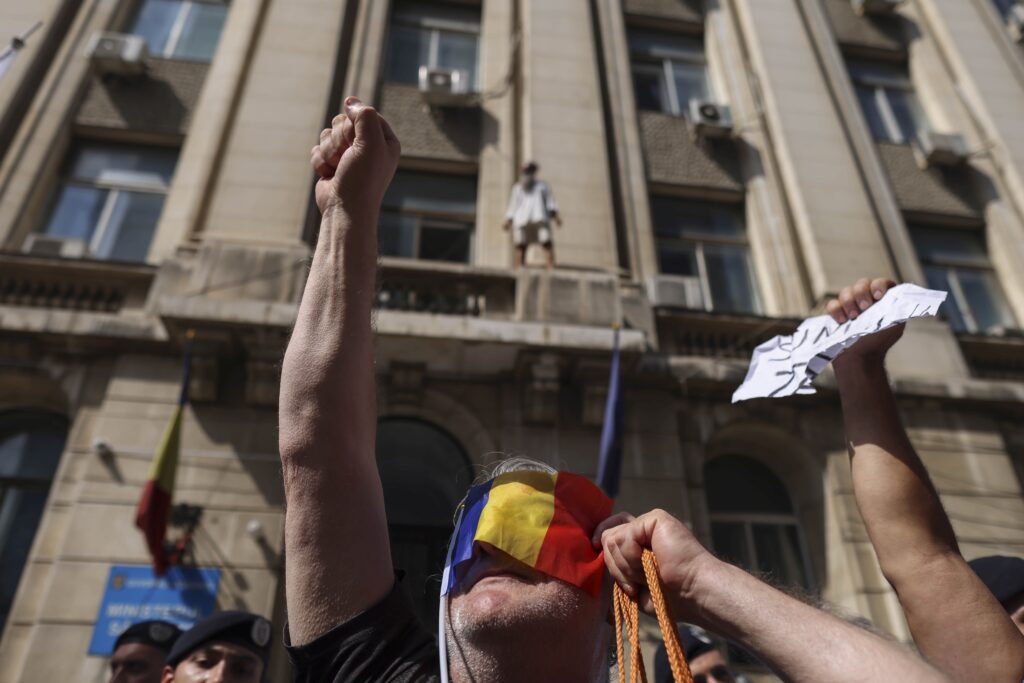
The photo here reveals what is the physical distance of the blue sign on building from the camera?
5.66m

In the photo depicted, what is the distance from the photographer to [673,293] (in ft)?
27.0

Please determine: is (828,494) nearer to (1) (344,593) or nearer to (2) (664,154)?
(2) (664,154)

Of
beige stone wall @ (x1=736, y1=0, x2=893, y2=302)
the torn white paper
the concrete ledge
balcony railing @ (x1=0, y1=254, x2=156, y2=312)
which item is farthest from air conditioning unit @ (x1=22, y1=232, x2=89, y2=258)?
beige stone wall @ (x1=736, y1=0, x2=893, y2=302)

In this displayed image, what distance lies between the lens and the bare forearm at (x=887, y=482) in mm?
1702

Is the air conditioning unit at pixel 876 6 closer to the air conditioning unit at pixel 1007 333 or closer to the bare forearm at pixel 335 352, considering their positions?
the air conditioning unit at pixel 1007 333

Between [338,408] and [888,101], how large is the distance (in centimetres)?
1390

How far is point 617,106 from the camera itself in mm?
10461

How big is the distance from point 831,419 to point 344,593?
7.82 metres

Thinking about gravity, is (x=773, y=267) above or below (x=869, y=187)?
below

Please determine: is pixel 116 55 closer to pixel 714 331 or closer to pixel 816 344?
pixel 714 331

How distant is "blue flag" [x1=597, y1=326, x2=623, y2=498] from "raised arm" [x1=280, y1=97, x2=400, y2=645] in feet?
15.9

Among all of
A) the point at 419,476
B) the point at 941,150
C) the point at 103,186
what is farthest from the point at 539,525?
the point at 941,150

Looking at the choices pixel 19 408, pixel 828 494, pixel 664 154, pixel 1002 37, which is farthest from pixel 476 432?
pixel 1002 37

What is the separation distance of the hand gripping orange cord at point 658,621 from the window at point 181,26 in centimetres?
1132
